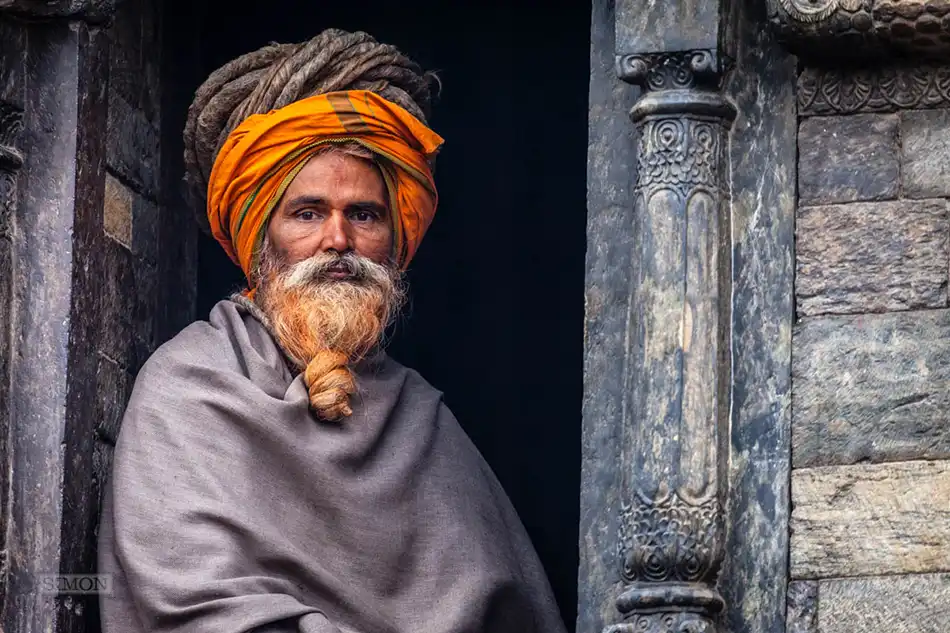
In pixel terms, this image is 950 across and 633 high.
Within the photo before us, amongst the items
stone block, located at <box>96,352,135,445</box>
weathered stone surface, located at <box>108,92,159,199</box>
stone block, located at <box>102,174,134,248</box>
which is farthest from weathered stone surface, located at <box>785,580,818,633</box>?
weathered stone surface, located at <box>108,92,159,199</box>

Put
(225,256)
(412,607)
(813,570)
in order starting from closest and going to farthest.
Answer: (813,570), (412,607), (225,256)

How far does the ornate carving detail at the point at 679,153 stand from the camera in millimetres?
5680

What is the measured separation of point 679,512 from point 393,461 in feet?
2.62

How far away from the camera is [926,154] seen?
5.61 meters

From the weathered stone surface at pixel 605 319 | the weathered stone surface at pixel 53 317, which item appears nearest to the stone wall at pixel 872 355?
the weathered stone surface at pixel 605 319

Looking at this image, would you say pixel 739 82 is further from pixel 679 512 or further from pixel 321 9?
pixel 321 9

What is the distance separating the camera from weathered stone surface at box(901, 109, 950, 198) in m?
5.59

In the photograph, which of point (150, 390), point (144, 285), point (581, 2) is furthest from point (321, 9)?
point (150, 390)

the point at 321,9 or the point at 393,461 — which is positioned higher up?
the point at 321,9

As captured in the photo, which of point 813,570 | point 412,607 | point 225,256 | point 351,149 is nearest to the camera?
point 813,570

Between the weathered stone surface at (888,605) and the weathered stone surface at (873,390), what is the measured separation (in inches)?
9.3

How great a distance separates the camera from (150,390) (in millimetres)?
6027

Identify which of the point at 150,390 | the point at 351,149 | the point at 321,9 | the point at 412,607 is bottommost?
the point at 412,607

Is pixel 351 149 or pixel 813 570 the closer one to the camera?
pixel 813 570
